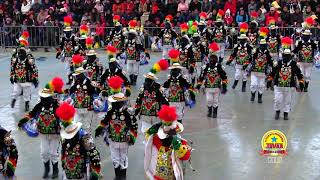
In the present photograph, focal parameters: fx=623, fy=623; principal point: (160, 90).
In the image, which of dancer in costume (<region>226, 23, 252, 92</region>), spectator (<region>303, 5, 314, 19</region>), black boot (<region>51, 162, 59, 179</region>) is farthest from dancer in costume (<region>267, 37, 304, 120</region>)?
spectator (<region>303, 5, 314, 19</region>)

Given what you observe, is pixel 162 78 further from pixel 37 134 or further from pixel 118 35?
pixel 37 134

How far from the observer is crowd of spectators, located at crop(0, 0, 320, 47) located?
26142 mm

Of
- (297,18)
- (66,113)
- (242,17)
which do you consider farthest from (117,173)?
(297,18)

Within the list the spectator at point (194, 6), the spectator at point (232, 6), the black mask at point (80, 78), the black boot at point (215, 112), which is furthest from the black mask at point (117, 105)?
the spectator at point (194, 6)

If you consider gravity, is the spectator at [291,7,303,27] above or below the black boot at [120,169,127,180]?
above

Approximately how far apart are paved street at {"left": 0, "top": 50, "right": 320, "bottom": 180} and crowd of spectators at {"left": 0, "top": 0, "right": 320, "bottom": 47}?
719cm

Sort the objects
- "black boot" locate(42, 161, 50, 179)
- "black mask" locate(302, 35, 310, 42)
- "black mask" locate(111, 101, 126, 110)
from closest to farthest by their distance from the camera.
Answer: "black mask" locate(111, 101, 126, 110), "black boot" locate(42, 161, 50, 179), "black mask" locate(302, 35, 310, 42)

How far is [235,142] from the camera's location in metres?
14.1

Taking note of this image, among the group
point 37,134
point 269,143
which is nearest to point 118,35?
point 37,134

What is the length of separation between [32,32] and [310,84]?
12.6 meters

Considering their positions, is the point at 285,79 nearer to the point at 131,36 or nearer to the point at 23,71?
the point at 131,36

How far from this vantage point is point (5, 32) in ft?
88.9

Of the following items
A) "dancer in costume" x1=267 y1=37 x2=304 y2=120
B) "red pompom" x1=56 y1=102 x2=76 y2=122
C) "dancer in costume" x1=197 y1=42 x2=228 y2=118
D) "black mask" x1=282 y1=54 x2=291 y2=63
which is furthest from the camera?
"dancer in costume" x1=197 y1=42 x2=228 y2=118

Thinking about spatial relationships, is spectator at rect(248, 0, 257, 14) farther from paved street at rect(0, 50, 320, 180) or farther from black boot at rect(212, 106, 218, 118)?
black boot at rect(212, 106, 218, 118)
